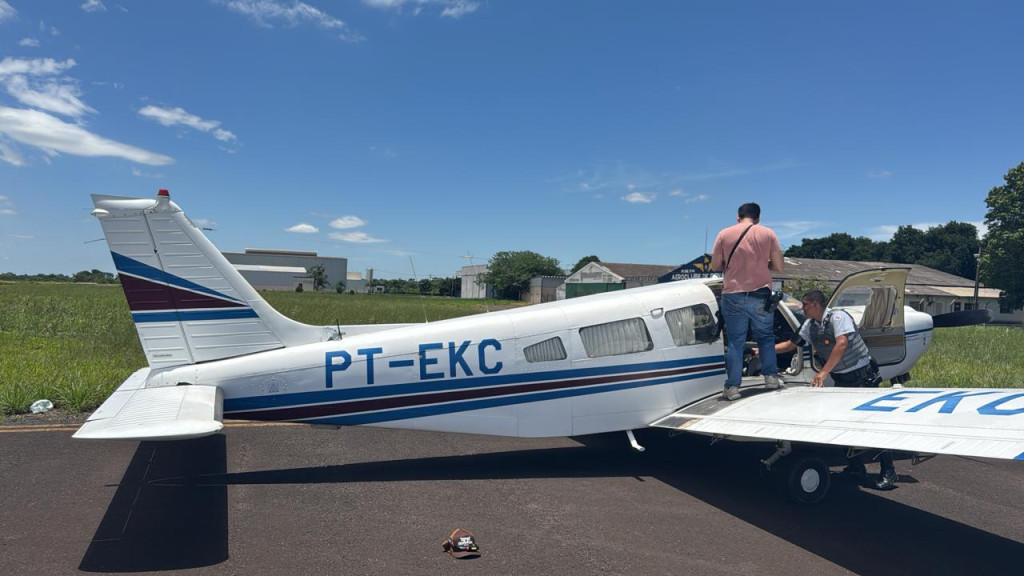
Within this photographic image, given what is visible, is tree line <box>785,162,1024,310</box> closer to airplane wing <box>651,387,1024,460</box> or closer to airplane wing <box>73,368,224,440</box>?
airplane wing <box>651,387,1024,460</box>

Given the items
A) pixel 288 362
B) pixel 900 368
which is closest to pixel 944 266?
pixel 900 368

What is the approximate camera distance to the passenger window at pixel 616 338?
6.34 metres

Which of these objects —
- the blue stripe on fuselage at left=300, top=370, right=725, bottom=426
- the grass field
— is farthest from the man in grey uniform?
the grass field

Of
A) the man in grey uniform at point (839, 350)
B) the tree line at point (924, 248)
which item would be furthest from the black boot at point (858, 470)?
the tree line at point (924, 248)

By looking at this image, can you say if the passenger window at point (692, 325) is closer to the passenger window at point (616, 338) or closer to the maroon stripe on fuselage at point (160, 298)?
the passenger window at point (616, 338)

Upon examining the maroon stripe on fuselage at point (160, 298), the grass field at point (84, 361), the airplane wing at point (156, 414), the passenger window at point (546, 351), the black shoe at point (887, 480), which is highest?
the maroon stripe on fuselage at point (160, 298)

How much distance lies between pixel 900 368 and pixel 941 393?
2.94 m

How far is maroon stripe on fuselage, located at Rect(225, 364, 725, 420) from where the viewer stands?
18.4 feet

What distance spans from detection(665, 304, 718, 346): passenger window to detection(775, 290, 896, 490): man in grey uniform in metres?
1.02

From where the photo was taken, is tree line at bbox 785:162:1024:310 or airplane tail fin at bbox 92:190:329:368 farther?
tree line at bbox 785:162:1024:310

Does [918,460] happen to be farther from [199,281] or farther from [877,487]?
[199,281]

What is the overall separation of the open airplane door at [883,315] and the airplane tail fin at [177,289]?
7431 mm

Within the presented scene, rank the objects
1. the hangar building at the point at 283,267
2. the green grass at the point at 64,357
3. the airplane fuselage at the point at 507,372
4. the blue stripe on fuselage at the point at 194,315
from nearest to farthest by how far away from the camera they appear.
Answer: the airplane fuselage at the point at 507,372, the blue stripe on fuselage at the point at 194,315, the green grass at the point at 64,357, the hangar building at the point at 283,267

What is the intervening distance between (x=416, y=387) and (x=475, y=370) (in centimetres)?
65
